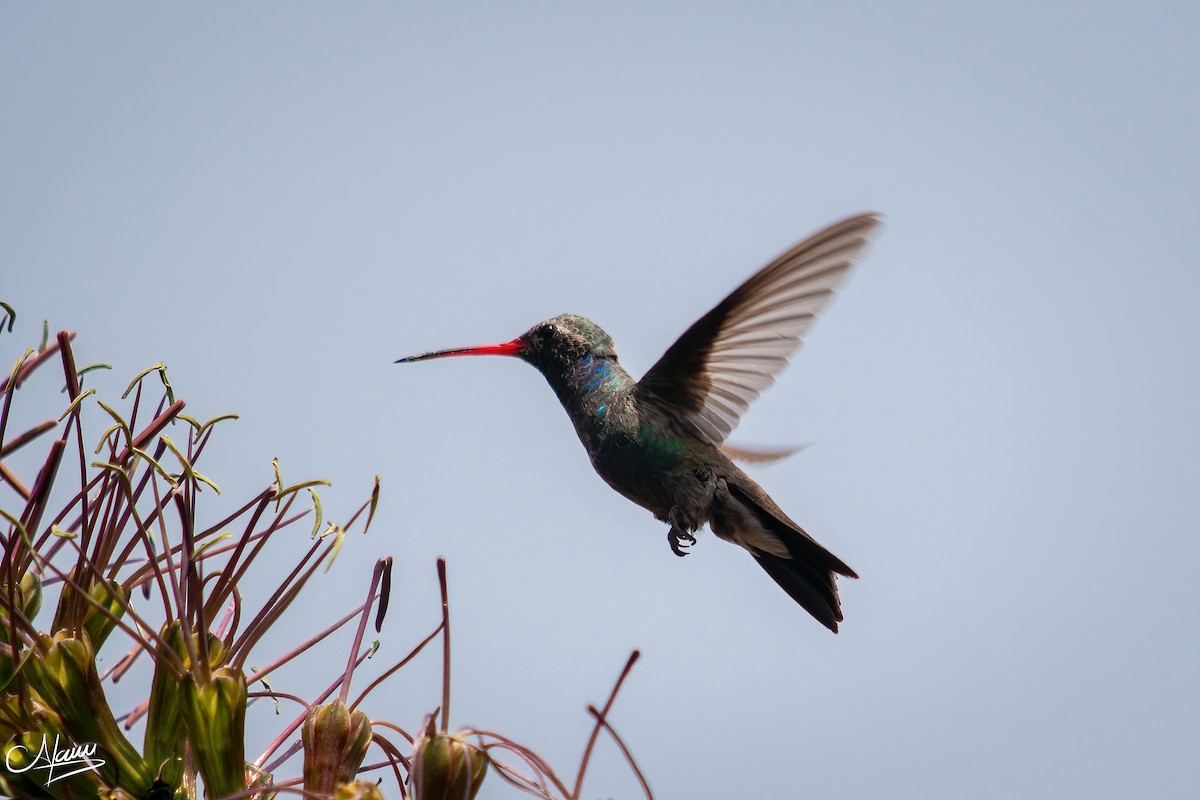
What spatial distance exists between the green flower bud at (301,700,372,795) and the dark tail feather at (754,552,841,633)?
2.50 m

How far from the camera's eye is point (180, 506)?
232cm

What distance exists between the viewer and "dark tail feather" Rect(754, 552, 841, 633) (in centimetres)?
451

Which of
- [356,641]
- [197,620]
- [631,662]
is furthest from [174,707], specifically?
[631,662]

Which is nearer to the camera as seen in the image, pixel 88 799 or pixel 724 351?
pixel 88 799

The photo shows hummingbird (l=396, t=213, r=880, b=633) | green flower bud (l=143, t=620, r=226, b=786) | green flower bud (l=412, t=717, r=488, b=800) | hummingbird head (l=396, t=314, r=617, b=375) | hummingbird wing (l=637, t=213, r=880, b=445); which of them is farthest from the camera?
hummingbird head (l=396, t=314, r=617, b=375)

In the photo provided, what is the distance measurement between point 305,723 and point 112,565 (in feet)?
1.80


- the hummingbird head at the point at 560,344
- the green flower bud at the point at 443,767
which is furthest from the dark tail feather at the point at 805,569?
the green flower bud at the point at 443,767

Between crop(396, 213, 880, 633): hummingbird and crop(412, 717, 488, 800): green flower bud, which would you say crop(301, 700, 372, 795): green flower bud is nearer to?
crop(412, 717, 488, 800): green flower bud

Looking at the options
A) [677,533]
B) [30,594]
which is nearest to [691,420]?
[677,533]

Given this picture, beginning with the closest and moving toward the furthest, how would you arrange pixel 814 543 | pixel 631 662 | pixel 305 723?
pixel 631 662
pixel 305 723
pixel 814 543

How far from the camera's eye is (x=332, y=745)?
2357 millimetres

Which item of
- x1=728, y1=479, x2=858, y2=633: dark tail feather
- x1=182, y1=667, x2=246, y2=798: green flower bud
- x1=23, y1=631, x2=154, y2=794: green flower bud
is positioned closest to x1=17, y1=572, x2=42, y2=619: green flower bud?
x1=23, y1=631, x2=154, y2=794: green flower bud

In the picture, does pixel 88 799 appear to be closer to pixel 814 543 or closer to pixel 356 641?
pixel 356 641

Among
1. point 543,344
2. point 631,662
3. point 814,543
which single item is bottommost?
point 631,662
